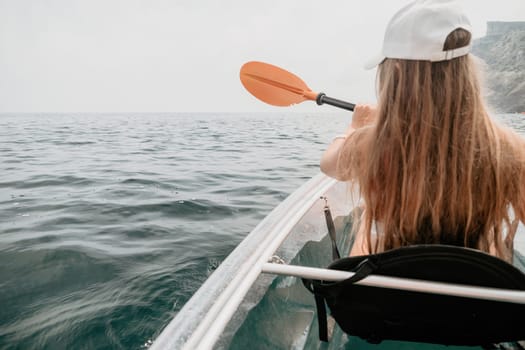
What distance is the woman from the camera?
3.34 feet

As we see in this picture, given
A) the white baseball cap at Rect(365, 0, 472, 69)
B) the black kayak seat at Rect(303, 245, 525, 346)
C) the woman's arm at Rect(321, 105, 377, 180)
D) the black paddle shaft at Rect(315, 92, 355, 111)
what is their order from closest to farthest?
the black kayak seat at Rect(303, 245, 525, 346), the white baseball cap at Rect(365, 0, 472, 69), the woman's arm at Rect(321, 105, 377, 180), the black paddle shaft at Rect(315, 92, 355, 111)

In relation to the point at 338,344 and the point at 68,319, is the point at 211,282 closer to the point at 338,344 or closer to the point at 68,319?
the point at 338,344

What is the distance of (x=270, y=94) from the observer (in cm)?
272

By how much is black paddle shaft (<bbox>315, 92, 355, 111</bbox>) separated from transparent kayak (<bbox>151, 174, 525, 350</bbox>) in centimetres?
62

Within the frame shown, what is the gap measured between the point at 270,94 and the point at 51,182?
14.8 ft

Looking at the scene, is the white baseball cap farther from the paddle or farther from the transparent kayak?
the paddle

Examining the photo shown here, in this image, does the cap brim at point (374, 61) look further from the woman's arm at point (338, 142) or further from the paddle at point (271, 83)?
the paddle at point (271, 83)

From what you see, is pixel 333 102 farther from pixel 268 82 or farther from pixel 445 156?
pixel 445 156

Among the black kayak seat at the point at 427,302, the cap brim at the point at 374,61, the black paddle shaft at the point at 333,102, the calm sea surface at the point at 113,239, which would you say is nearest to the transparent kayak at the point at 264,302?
the black kayak seat at the point at 427,302

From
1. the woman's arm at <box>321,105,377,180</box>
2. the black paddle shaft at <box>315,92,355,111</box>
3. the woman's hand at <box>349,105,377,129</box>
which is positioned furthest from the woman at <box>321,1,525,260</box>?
the black paddle shaft at <box>315,92,355,111</box>

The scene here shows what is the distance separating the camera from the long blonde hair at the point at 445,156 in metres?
1.04

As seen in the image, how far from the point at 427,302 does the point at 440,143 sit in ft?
1.53

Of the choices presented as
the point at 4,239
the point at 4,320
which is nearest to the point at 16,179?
the point at 4,239

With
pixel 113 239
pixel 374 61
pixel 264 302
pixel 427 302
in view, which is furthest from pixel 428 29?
pixel 113 239
